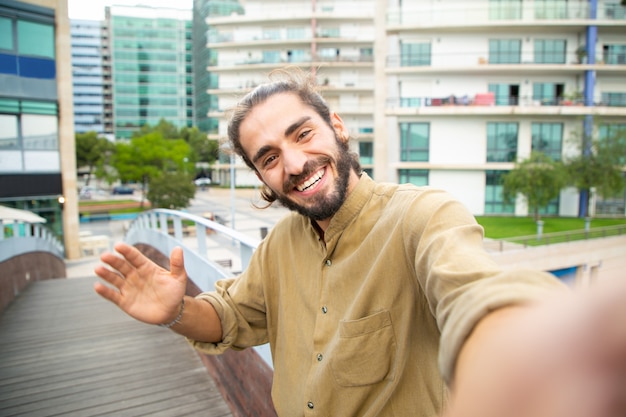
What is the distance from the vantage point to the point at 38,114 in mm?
15352

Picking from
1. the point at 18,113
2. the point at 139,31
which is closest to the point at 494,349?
the point at 18,113

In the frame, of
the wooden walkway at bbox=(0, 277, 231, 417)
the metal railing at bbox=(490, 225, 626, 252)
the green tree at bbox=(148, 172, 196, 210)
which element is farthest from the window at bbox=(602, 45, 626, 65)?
the wooden walkway at bbox=(0, 277, 231, 417)

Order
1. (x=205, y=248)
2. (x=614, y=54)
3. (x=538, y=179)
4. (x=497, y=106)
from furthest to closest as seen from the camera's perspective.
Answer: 1. (x=614, y=54)
2. (x=497, y=106)
3. (x=538, y=179)
4. (x=205, y=248)

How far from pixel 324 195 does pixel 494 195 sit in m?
24.1

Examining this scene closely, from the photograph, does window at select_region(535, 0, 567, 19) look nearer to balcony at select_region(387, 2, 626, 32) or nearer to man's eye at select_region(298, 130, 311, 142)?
balcony at select_region(387, 2, 626, 32)

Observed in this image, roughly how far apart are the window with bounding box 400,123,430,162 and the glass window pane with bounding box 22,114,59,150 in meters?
17.0

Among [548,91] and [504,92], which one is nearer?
[504,92]

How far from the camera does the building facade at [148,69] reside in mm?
76250

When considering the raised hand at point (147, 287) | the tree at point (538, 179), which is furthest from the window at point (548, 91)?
the raised hand at point (147, 287)

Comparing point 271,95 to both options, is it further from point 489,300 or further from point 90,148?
point 90,148

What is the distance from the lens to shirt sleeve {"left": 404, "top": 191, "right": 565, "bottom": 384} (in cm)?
64

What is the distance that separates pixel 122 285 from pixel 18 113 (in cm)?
1637

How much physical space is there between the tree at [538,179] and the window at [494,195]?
4.11 meters

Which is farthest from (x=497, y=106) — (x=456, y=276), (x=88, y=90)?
(x=88, y=90)
